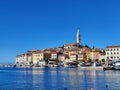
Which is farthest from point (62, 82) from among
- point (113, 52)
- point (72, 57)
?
point (72, 57)

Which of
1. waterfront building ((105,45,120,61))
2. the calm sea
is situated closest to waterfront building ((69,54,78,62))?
waterfront building ((105,45,120,61))

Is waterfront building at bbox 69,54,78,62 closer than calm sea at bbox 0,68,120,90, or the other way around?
calm sea at bbox 0,68,120,90

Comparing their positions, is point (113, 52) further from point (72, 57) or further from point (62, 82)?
point (62, 82)

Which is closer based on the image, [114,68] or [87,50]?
[114,68]

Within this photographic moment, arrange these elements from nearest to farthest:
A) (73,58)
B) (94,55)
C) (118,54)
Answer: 1. (118,54)
2. (94,55)
3. (73,58)

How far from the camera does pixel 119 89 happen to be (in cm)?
4322

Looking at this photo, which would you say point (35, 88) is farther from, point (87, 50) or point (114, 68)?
point (87, 50)

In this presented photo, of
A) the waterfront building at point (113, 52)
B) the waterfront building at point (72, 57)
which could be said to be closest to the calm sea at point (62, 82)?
the waterfront building at point (113, 52)

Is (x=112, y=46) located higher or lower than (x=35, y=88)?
higher

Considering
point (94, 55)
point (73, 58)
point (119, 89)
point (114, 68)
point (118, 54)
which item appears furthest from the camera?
point (73, 58)

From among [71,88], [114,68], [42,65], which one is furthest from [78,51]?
[71,88]

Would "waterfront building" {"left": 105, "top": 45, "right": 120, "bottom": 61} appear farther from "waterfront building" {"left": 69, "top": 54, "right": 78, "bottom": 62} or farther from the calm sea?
the calm sea

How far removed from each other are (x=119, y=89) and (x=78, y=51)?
152 meters

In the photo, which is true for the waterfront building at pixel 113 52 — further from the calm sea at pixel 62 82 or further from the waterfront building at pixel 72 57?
the calm sea at pixel 62 82
